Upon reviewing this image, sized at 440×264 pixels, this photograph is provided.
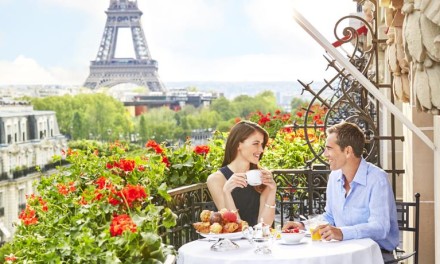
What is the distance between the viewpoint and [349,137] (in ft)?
13.8

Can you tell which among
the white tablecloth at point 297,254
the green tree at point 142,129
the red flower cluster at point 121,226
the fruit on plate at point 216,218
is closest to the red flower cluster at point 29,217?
the red flower cluster at point 121,226

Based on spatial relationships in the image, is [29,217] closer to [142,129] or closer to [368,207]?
[368,207]

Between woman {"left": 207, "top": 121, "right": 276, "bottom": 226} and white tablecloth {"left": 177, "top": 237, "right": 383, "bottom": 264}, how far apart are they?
71 centimetres

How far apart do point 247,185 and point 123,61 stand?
9808 cm

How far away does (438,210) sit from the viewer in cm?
462

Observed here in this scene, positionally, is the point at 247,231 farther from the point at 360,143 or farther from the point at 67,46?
the point at 67,46

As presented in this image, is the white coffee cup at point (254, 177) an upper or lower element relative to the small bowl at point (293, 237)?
upper

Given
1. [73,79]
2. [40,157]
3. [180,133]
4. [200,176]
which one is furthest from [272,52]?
[200,176]

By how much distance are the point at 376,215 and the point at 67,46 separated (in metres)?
160

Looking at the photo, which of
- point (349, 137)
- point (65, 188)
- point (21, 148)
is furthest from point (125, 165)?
point (21, 148)

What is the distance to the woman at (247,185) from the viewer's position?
15.4ft

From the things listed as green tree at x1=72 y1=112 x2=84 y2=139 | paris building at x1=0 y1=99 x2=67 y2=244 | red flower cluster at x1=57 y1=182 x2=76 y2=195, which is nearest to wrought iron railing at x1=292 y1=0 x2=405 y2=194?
red flower cluster at x1=57 y1=182 x2=76 y2=195

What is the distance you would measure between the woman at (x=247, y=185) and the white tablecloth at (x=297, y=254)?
706 millimetres

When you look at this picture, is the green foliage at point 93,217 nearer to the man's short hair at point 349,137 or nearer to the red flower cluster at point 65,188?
the red flower cluster at point 65,188
